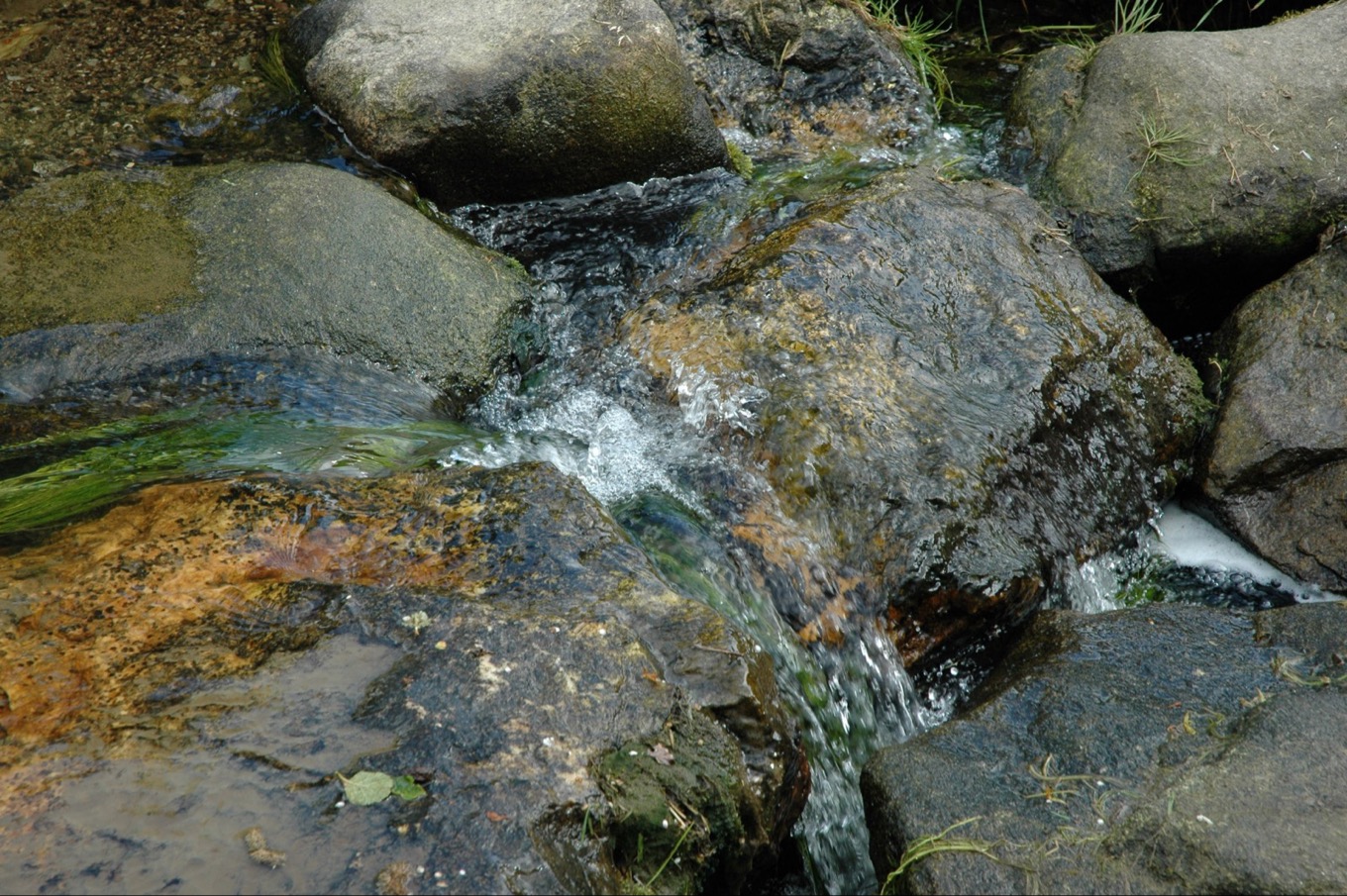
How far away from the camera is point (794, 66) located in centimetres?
573

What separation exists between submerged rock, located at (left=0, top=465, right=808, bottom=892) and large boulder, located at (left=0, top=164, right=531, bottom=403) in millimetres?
1148

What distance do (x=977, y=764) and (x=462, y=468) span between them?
154 cm

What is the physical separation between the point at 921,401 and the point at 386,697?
2.22 m

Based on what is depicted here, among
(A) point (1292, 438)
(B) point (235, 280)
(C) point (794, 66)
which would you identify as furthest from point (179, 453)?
(C) point (794, 66)

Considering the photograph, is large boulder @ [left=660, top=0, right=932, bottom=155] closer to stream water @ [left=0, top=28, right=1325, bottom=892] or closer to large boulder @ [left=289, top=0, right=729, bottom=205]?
large boulder @ [left=289, top=0, right=729, bottom=205]

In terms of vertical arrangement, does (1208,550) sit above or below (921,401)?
below

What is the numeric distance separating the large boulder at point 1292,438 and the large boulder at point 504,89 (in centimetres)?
273

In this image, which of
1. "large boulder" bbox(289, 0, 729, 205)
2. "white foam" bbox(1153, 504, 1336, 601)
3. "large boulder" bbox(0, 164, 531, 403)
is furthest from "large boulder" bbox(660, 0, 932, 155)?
"white foam" bbox(1153, 504, 1336, 601)

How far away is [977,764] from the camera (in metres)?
2.48

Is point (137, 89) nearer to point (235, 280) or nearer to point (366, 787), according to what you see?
point (235, 280)

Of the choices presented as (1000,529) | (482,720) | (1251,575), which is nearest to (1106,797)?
(1000,529)

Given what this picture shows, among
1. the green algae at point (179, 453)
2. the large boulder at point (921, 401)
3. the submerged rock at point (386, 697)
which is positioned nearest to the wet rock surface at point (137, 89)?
the green algae at point (179, 453)

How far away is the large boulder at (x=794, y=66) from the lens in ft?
18.5

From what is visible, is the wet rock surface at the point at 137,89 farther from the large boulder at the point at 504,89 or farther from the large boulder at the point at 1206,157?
the large boulder at the point at 1206,157
